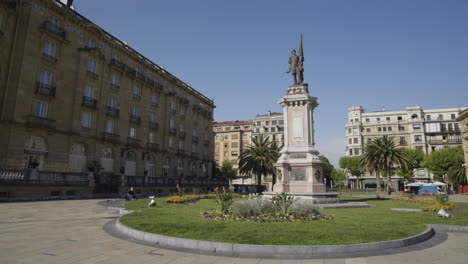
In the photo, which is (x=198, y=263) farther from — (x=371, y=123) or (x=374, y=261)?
(x=371, y=123)

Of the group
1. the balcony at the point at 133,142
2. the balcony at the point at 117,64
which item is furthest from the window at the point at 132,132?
the balcony at the point at 117,64

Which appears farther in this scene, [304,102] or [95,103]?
[95,103]

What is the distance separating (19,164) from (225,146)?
74.4m

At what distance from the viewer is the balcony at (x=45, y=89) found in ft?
97.3

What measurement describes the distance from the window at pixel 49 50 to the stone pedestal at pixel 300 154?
25098 mm

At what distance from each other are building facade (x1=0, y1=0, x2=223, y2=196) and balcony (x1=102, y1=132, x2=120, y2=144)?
137 millimetres

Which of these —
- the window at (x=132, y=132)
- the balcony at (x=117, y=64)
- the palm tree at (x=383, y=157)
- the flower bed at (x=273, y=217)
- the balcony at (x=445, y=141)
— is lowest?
the flower bed at (x=273, y=217)

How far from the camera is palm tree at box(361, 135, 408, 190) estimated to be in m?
49.1

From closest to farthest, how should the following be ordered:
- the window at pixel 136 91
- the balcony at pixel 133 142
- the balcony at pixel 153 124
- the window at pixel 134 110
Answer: the balcony at pixel 133 142
the window at pixel 134 110
the window at pixel 136 91
the balcony at pixel 153 124

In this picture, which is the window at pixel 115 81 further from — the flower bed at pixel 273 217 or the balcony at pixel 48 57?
the flower bed at pixel 273 217

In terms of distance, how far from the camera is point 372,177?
86.4m

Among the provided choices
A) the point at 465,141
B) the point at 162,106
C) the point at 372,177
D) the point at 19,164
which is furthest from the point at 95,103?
the point at 372,177

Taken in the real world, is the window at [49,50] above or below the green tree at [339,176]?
above

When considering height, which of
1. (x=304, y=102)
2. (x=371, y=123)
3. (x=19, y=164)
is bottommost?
(x=19, y=164)
